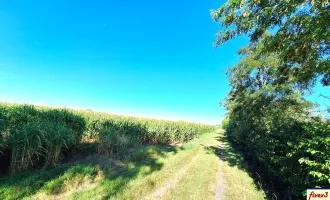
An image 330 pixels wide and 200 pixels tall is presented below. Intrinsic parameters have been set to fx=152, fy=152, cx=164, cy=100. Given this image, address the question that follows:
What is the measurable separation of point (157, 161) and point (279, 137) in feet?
15.7

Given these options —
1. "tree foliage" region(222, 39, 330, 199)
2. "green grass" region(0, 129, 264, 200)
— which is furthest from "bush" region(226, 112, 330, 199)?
"green grass" region(0, 129, 264, 200)

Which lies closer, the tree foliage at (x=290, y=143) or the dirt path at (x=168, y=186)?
the tree foliage at (x=290, y=143)

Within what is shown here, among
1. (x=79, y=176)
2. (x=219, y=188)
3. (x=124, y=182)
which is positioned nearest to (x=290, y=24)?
(x=219, y=188)

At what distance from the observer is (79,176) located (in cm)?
452

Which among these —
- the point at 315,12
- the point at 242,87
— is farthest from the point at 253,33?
the point at 242,87

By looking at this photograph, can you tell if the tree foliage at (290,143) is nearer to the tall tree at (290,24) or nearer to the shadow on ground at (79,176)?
the tall tree at (290,24)

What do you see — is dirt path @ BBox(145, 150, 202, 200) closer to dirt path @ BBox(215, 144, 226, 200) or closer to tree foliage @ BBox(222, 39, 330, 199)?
dirt path @ BBox(215, 144, 226, 200)

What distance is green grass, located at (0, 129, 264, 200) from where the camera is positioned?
3.80 metres

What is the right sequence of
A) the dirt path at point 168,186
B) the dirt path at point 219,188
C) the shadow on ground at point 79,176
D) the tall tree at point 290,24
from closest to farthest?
A: the tall tree at point 290,24, the shadow on ground at point 79,176, the dirt path at point 168,186, the dirt path at point 219,188

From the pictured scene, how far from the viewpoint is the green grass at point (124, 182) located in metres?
3.80

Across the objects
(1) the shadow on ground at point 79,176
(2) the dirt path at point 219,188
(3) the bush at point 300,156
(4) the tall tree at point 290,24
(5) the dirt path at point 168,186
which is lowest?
(2) the dirt path at point 219,188

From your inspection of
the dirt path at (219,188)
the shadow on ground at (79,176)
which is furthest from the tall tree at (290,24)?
the shadow on ground at (79,176)

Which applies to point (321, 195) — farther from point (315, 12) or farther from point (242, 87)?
point (242, 87)

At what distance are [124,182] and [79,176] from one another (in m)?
1.33
